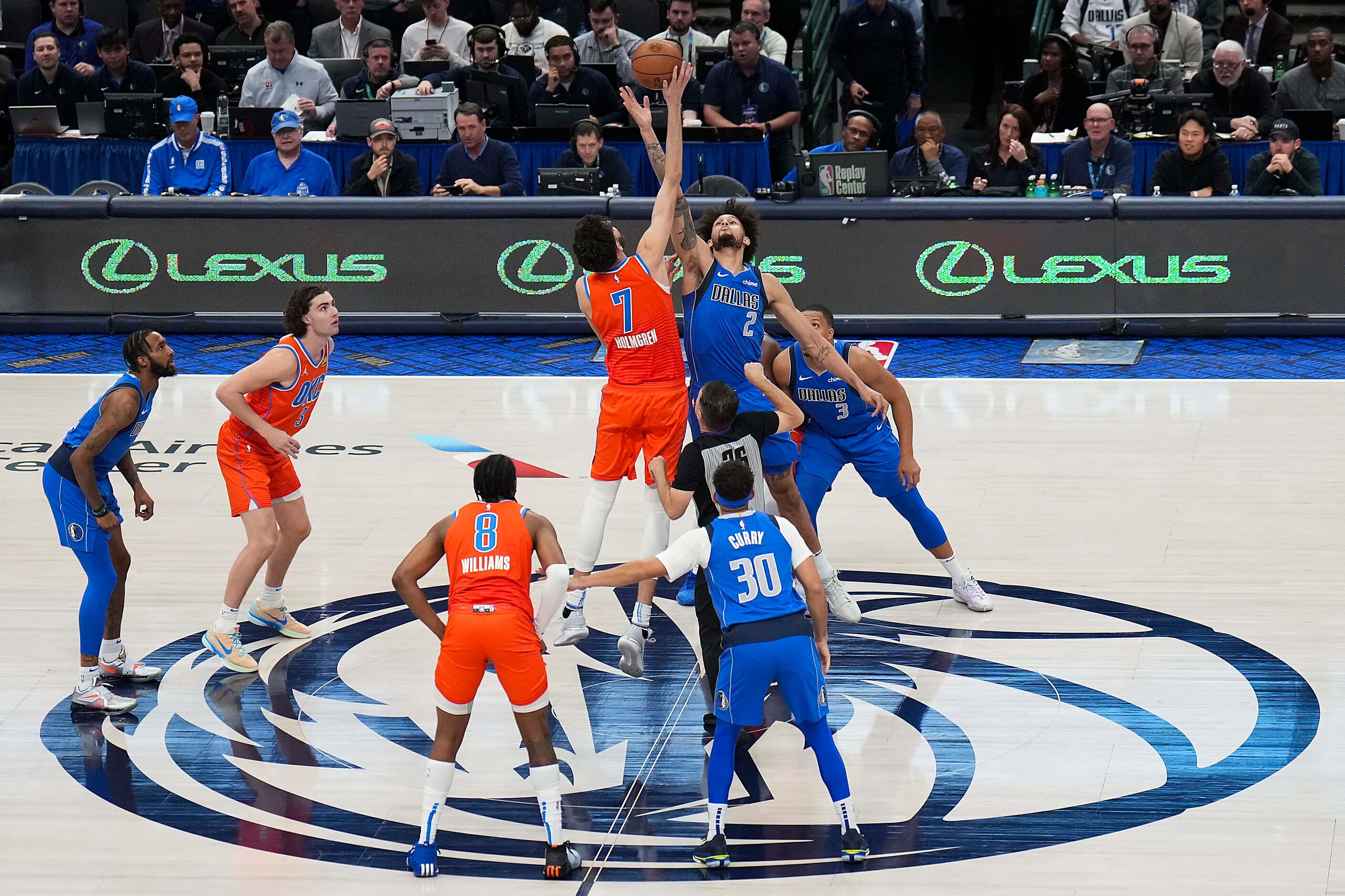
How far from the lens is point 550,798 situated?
598cm

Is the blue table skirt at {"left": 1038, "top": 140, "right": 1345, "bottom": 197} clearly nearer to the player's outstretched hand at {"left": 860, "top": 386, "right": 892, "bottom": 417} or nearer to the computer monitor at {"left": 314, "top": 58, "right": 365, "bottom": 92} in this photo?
the computer monitor at {"left": 314, "top": 58, "right": 365, "bottom": 92}

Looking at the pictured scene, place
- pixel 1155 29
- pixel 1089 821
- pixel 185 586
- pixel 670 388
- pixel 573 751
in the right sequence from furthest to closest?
pixel 1155 29, pixel 185 586, pixel 670 388, pixel 573 751, pixel 1089 821

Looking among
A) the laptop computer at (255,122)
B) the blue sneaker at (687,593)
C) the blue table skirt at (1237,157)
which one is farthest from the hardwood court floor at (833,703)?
the laptop computer at (255,122)

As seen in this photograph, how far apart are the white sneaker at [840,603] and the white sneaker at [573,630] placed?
46.6 inches

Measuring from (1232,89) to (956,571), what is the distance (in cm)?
910

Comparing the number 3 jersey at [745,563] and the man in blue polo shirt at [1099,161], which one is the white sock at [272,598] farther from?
the man in blue polo shirt at [1099,161]

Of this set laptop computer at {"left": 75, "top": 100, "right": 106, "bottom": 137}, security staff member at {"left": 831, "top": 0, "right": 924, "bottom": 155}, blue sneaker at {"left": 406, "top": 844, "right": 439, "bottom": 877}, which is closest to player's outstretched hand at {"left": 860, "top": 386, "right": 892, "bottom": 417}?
blue sneaker at {"left": 406, "top": 844, "right": 439, "bottom": 877}

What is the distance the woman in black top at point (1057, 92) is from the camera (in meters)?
16.2

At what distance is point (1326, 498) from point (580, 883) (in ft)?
19.6

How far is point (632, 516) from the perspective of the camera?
10328 mm

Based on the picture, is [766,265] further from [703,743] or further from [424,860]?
[424,860]

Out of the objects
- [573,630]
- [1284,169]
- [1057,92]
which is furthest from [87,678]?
[1057,92]

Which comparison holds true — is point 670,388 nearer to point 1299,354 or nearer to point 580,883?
point 580,883

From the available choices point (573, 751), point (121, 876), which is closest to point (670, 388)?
point (573, 751)
